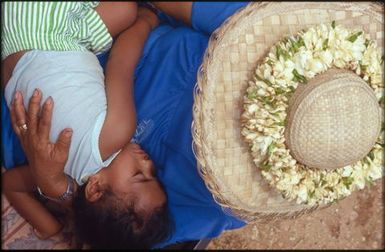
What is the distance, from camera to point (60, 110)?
4.90 feet

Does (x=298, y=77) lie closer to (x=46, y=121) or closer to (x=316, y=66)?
(x=316, y=66)

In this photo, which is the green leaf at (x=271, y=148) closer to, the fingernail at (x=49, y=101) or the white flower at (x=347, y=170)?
the white flower at (x=347, y=170)

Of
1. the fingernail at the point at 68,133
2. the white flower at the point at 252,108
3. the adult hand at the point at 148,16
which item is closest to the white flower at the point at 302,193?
the white flower at the point at 252,108

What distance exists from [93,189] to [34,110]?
0.91 ft

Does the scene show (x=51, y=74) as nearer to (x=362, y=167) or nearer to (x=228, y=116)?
(x=228, y=116)

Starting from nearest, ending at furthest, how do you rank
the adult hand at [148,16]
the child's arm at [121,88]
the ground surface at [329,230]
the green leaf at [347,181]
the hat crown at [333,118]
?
the hat crown at [333,118]
the green leaf at [347,181]
the child's arm at [121,88]
the adult hand at [148,16]
the ground surface at [329,230]

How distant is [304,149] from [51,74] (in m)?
0.73

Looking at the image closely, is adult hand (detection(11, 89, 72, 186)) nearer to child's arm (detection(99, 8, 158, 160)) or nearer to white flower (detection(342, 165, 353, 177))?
child's arm (detection(99, 8, 158, 160))

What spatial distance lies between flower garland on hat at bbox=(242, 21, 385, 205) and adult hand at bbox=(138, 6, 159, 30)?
2.06 feet

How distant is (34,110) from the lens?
1469 millimetres

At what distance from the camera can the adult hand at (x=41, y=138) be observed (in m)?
1.46

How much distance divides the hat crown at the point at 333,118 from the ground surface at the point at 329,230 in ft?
4.03

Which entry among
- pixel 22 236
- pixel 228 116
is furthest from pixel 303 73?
pixel 22 236

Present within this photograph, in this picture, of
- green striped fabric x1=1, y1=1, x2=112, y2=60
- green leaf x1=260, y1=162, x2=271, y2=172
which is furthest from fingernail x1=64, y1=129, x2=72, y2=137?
green leaf x1=260, y1=162, x2=271, y2=172
